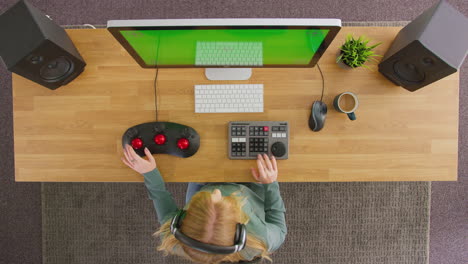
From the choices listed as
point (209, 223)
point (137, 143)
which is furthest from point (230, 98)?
point (209, 223)

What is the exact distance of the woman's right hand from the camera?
1135mm

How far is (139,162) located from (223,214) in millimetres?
420

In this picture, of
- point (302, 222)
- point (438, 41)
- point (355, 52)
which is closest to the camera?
point (438, 41)

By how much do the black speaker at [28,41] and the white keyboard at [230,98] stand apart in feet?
1.62

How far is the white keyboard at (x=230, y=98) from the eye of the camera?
1.18 m

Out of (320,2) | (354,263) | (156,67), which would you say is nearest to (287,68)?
(156,67)

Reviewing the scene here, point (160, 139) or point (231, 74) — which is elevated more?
point (231, 74)

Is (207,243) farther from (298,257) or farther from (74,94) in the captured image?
(298,257)

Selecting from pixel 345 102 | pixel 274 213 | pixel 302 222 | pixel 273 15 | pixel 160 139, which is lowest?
pixel 302 222

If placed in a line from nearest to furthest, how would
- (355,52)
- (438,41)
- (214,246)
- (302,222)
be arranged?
(214,246) < (438,41) < (355,52) < (302,222)

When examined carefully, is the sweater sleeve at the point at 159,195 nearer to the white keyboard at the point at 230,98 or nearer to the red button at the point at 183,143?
the red button at the point at 183,143

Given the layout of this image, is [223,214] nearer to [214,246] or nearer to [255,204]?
[214,246]

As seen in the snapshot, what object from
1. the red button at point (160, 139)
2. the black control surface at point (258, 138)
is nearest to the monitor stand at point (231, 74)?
the black control surface at point (258, 138)

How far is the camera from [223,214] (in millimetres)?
895
